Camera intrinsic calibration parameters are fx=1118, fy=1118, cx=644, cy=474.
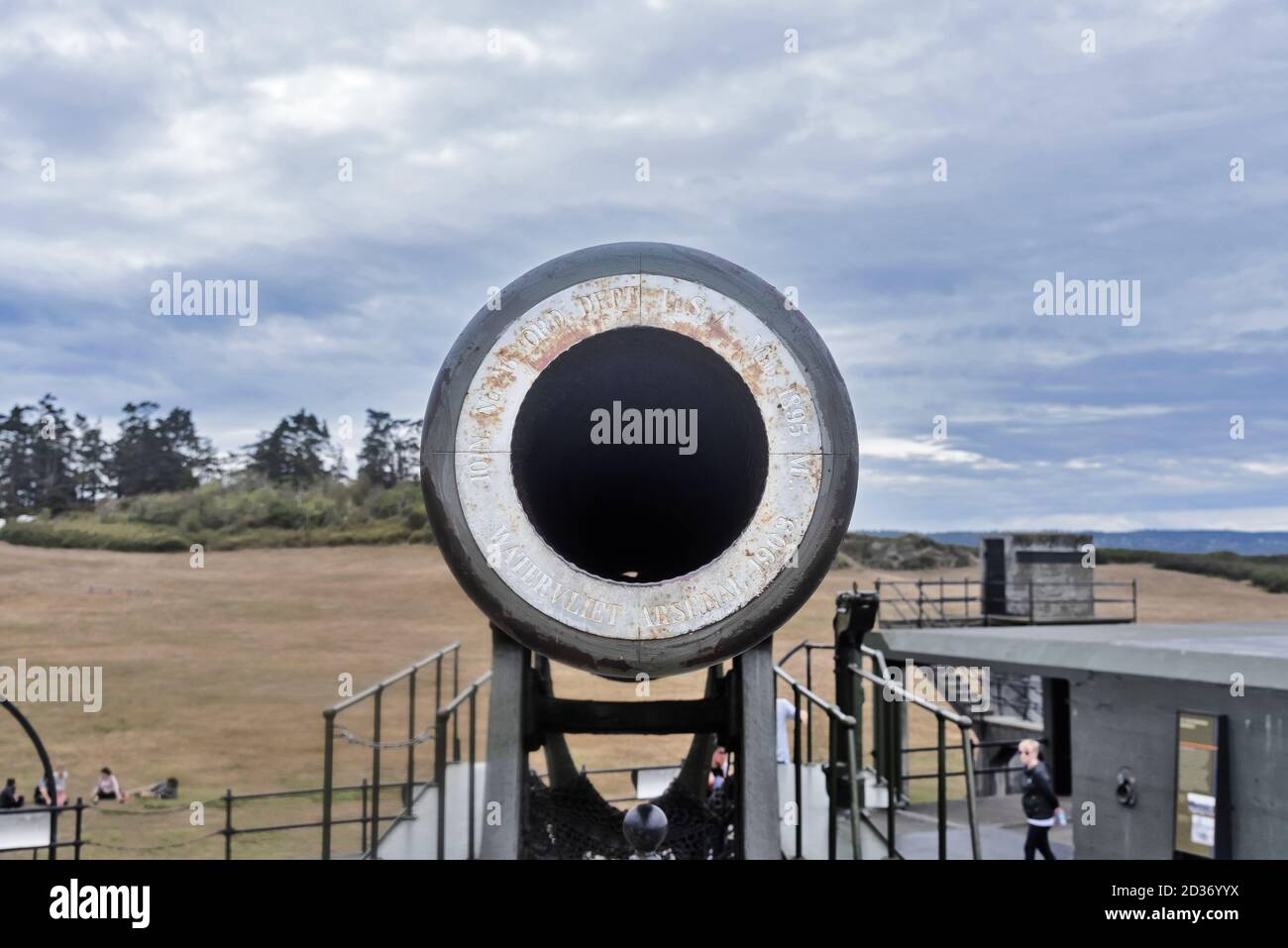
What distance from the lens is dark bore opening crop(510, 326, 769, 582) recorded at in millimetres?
2455

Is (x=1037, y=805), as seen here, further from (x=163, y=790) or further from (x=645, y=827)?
(x=163, y=790)

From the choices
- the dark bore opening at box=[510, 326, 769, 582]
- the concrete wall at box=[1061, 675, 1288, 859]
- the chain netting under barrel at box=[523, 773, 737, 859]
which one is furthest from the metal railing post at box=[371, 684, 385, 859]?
the concrete wall at box=[1061, 675, 1288, 859]

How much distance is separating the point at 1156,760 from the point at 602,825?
4.36 meters

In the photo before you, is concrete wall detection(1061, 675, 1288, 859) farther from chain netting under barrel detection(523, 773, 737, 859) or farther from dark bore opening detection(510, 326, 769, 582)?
dark bore opening detection(510, 326, 769, 582)

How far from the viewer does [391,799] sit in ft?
51.7

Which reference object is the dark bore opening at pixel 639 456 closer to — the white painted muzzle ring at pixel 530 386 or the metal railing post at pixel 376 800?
the white painted muzzle ring at pixel 530 386

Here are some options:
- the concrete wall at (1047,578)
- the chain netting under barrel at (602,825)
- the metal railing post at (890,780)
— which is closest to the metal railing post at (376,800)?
the chain netting under barrel at (602,825)

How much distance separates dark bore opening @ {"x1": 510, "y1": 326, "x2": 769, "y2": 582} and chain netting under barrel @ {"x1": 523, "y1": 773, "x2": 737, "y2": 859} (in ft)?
2.69

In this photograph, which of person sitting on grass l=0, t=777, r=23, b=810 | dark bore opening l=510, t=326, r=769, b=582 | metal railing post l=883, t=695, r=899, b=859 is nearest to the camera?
dark bore opening l=510, t=326, r=769, b=582

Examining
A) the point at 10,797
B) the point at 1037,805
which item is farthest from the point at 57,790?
the point at 1037,805

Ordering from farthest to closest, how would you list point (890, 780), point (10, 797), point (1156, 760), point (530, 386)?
point (10, 797) → point (1156, 760) → point (890, 780) → point (530, 386)

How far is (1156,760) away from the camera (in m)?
6.54
